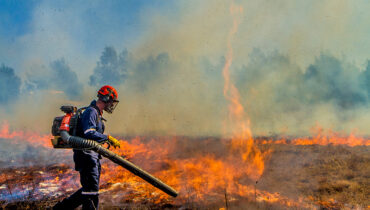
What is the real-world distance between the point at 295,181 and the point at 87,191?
7563 mm

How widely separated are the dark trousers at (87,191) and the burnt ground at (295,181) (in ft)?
5.89

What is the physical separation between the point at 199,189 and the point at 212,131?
15621 millimetres

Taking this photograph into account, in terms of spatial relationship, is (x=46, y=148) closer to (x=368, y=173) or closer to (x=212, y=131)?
(x=212, y=131)

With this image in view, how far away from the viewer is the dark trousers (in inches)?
155

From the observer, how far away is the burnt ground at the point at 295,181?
5832 millimetres

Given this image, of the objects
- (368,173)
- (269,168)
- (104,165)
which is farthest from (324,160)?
(104,165)

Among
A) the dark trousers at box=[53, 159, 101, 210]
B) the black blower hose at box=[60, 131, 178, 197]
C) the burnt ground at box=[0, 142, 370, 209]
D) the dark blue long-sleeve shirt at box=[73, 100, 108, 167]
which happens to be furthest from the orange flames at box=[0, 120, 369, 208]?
the dark blue long-sleeve shirt at box=[73, 100, 108, 167]

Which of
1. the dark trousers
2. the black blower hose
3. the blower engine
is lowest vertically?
the dark trousers

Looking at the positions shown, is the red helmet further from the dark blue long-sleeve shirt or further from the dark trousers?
the dark trousers

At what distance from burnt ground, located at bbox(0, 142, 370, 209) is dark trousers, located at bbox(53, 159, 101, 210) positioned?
179 cm

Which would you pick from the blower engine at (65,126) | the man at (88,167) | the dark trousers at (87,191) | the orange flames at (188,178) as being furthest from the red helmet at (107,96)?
the orange flames at (188,178)

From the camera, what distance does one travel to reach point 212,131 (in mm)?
22625

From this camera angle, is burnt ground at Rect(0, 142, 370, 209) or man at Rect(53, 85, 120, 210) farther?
burnt ground at Rect(0, 142, 370, 209)

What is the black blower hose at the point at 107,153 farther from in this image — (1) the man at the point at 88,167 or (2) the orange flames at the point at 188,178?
(2) the orange flames at the point at 188,178
